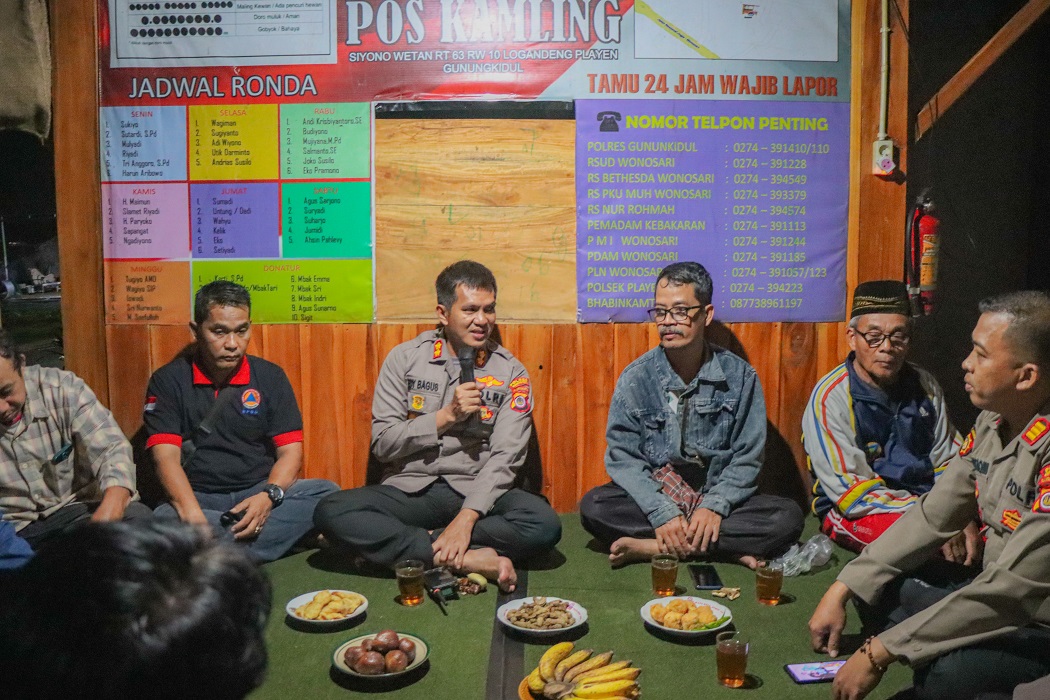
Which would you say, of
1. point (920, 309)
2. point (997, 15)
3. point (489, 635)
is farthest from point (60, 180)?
point (997, 15)

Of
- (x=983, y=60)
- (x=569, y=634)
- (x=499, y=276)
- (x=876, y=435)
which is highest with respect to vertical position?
(x=983, y=60)

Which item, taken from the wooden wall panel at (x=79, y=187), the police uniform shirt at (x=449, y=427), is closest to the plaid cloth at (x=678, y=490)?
the police uniform shirt at (x=449, y=427)

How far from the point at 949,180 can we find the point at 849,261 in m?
1.28

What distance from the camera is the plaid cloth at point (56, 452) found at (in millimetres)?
3234

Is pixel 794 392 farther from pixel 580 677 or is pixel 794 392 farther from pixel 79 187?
pixel 79 187

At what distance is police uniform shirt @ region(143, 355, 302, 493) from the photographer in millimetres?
3719

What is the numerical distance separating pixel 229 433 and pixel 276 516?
1.48 ft

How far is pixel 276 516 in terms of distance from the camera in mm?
3682

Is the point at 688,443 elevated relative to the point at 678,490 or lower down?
elevated

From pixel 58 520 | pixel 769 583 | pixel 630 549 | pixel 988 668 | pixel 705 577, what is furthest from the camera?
pixel 630 549

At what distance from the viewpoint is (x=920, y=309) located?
13.6 feet

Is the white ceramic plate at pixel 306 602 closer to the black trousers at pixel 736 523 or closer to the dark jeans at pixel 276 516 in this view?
the dark jeans at pixel 276 516

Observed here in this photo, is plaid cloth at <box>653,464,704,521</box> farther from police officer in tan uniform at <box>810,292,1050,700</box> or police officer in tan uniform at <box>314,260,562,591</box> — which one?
police officer in tan uniform at <box>810,292,1050,700</box>

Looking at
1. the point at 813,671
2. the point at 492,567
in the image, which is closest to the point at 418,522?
the point at 492,567
